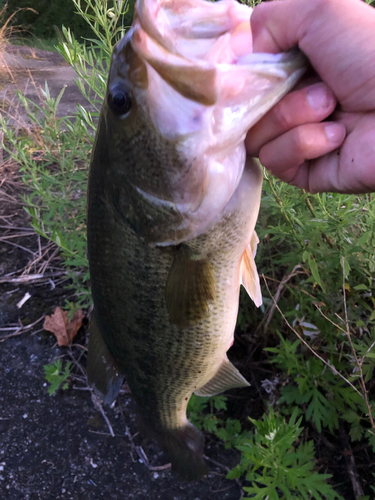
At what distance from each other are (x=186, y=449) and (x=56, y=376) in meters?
1.13

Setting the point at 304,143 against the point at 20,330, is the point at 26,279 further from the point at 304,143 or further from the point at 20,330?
the point at 304,143

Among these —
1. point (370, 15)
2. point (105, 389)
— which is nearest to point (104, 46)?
point (370, 15)

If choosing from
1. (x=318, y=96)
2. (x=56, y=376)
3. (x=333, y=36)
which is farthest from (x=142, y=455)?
(x=333, y=36)

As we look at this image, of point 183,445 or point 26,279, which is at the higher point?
point 183,445

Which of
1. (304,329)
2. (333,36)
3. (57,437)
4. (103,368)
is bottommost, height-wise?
(57,437)

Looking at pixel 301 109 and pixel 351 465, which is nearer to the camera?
pixel 301 109

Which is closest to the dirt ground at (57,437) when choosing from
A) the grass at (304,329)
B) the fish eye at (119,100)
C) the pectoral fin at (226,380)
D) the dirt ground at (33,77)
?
the grass at (304,329)

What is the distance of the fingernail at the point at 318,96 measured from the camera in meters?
0.92

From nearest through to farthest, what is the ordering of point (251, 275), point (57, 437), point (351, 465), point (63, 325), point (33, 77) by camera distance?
point (251, 275)
point (351, 465)
point (57, 437)
point (63, 325)
point (33, 77)

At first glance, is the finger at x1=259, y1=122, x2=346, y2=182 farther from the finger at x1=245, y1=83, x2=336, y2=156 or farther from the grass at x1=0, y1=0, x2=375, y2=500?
the grass at x1=0, y1=0, x2=375, y2=500

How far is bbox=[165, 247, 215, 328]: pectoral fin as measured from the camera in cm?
118

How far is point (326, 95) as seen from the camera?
3.02 feet

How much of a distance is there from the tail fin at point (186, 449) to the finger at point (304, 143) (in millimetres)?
1393

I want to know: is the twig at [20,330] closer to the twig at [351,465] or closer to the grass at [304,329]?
the grass at [304,329]
